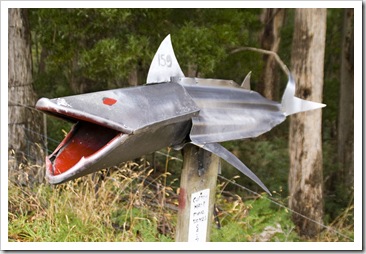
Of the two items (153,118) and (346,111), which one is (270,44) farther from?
(153,118)

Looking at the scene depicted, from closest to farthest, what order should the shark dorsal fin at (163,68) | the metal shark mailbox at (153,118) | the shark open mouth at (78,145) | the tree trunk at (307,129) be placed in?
the metal shark mailbox at (153,118), the shark open mouth at (78,145), the shark dorsal fin at (163,68), the tree trunk at (307,129)

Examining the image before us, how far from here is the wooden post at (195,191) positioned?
247 cm

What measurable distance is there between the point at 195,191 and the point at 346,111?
6.41m

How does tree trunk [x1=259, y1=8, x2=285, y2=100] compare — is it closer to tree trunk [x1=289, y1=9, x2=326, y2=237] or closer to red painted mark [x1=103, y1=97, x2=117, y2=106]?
tree trunk [x1=289, y1=9, x2=326, y2=237]

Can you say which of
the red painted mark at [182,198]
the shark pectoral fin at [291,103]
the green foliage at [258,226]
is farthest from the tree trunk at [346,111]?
the red painted mark at [182,198]

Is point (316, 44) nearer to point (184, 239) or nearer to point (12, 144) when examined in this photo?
point (12, 144)

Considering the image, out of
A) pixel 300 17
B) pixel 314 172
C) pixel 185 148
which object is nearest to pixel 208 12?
pixel 300 17

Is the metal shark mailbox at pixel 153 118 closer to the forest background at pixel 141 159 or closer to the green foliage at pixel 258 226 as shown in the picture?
Result: the forest background at pixel 141 159

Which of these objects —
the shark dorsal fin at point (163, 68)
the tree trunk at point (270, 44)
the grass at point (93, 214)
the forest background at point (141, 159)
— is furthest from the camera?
the tree trunk at point (270, 44)

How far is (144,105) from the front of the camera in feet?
6.80

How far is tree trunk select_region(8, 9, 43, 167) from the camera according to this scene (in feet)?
17.6

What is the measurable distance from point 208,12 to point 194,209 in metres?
3.75

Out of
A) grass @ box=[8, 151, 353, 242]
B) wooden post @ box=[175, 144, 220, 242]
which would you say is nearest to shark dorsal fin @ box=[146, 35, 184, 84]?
wooden post @ box=[175, 144, 220, 242]

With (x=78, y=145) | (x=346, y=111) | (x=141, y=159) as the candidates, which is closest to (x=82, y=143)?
(x=78, y=145)
